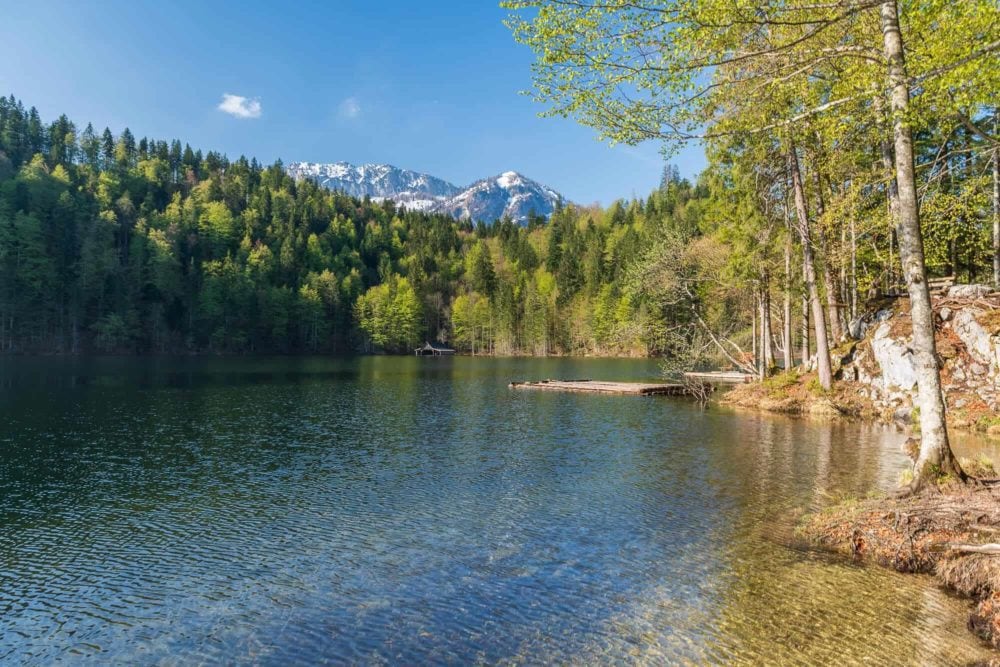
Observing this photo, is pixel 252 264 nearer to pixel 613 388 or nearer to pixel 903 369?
pixel 613 388

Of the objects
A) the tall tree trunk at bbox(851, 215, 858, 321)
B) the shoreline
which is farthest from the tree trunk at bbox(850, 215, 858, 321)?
the shoreline

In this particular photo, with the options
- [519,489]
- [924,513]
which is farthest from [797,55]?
[519,489]

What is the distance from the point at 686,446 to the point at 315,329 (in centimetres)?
12112

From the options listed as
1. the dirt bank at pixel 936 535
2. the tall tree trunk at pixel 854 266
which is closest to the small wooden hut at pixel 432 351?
the tall tree trunk at pixel 854 266

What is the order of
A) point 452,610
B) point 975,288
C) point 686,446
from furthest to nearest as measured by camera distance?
point 975,288 < point 686,446 < point 452,610

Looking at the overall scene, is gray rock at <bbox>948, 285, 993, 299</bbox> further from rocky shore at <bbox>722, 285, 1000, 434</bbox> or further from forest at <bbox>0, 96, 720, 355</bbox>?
forest at <bbox>0, 96, 720, 355</bbox>

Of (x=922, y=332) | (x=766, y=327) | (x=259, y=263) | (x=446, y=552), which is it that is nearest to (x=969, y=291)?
(x=766, y=327)

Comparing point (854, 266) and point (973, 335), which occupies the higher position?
point (854, 266)

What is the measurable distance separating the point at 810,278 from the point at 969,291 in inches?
258

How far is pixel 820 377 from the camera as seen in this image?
3088 cm

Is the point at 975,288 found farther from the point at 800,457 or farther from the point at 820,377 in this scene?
the point at 800,457

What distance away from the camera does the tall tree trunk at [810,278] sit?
29.7 meters

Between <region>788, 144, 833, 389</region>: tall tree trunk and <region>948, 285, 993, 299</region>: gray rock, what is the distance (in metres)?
5.44

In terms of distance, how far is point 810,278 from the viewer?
100 feet
